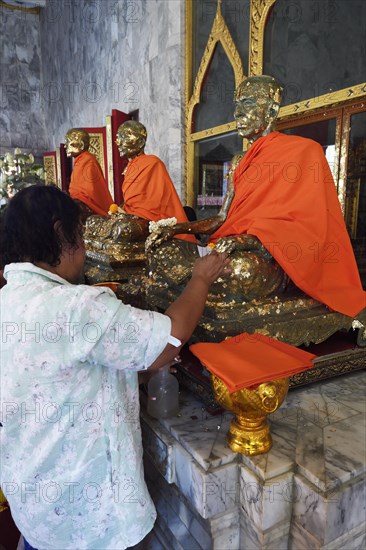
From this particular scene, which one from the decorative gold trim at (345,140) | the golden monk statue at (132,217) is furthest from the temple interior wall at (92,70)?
the decorative gold trim at (345,140)

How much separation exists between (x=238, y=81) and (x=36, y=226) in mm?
4034

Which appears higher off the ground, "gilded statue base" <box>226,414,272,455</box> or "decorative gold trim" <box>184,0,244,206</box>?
"decorative gold trim" <box>184,0,244,206</box>

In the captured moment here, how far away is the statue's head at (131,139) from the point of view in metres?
3.11

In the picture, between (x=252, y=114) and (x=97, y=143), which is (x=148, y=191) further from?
(x=97, y=143)

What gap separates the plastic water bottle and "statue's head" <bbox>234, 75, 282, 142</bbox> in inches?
47.2

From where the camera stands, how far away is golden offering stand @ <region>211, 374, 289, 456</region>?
1.05 meters

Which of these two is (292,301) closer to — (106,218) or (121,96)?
(106,218)

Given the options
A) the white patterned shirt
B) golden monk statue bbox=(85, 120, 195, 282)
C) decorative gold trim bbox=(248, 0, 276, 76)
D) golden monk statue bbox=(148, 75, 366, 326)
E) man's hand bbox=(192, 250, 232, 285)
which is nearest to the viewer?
the white patterned shirt

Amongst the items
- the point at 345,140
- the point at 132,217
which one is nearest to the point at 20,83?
the point at 132,217

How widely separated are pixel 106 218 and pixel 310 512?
2491mm

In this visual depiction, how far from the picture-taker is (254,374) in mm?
973

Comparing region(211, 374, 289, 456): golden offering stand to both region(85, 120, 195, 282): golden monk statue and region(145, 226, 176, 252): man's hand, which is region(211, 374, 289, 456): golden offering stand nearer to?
region(145, 226, 176, 252): man's hand

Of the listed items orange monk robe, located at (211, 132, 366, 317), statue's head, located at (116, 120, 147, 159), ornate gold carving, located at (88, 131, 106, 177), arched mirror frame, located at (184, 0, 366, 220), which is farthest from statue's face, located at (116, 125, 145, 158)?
ornate gold carving, located at (88, 131, 106, 177)

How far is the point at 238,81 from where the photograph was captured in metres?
4.25
